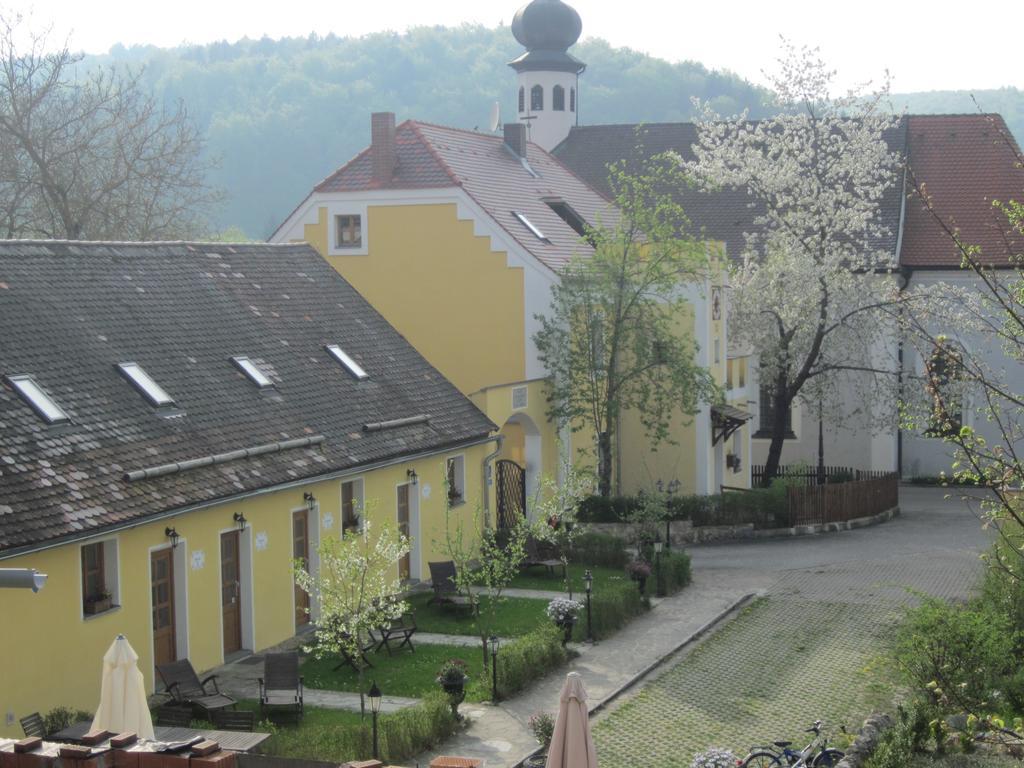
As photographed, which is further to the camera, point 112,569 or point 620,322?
point 620,322

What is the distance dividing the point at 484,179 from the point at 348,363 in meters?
10.0

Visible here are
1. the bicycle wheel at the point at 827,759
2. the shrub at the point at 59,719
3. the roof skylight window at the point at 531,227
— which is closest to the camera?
the bicycle wheel at the point at 827,759

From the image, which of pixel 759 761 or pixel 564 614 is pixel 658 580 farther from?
pixel 759 761

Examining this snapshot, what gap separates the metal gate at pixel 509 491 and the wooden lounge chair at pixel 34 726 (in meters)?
15.7

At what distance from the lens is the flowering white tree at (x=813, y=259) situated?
38.7 meters

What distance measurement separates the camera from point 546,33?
58.2m

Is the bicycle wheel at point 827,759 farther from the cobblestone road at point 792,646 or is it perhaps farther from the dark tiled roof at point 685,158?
the dark tiled roof at point 685,158

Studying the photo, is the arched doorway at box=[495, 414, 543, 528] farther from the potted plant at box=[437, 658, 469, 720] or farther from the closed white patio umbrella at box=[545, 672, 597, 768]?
the closed white patio umbrella at box=[545, 672, 597, 768]

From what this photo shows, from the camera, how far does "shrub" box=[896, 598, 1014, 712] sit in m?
17.1

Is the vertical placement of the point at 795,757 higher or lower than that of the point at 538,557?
lower

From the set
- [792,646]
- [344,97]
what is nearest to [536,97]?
[792,646]

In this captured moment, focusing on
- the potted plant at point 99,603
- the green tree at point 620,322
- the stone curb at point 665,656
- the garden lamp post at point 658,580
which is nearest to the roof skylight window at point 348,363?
the garden lamp post at point 658,580

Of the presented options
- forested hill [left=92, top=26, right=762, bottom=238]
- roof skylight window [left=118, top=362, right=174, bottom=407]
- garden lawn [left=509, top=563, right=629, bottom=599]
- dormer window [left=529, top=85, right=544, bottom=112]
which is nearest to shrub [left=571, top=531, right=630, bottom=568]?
garden lawn [left=509, top=563, right=629, bottom=599]

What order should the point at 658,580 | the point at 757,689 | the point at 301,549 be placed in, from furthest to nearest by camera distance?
the point at 658,580, the point at 301,549, the point at 757,689
